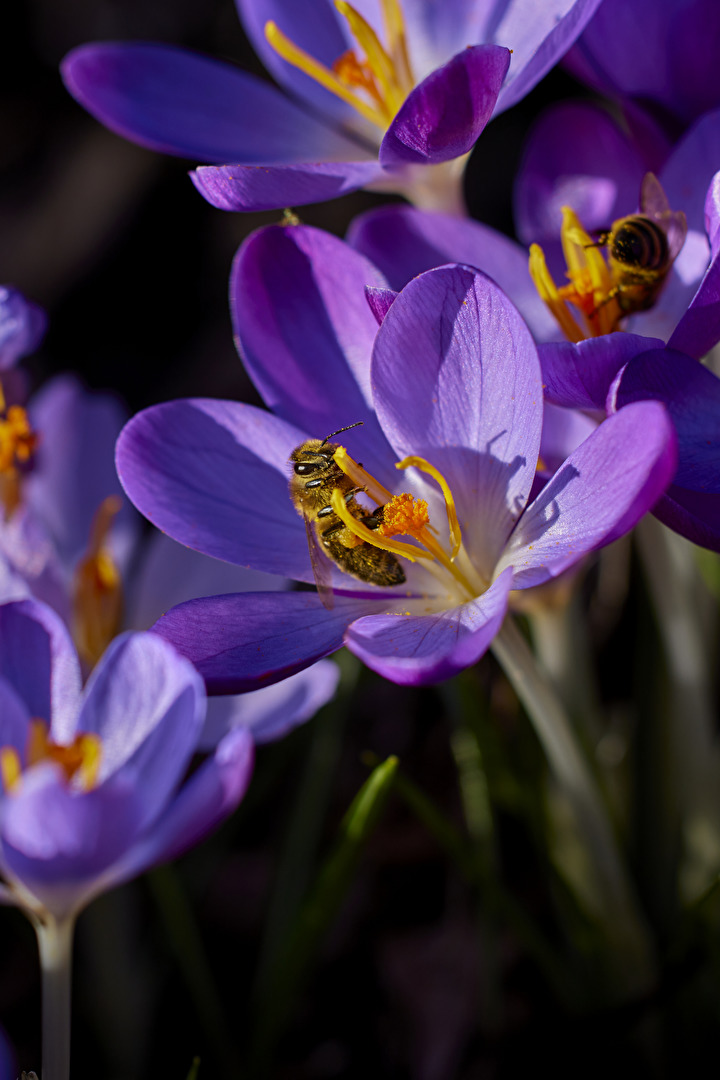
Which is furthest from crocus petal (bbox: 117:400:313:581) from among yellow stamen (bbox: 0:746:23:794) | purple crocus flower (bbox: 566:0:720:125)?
purple crocus flower (bbox: 566:0:720:125)

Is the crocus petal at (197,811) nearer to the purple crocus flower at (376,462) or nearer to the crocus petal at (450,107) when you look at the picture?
the purple crocus flower at (376,462)

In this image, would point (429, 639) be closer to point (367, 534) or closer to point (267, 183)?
point (367, 534)

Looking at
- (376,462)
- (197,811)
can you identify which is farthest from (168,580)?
(197,811)

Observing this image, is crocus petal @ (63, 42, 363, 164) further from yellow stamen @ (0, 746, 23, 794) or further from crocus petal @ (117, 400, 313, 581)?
yellow stamen @ (0, 746, 23, 794)

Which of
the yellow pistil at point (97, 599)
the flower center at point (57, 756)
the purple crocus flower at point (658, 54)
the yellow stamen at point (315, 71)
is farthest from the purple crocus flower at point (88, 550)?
the purple crocus flower at point (658, 54)

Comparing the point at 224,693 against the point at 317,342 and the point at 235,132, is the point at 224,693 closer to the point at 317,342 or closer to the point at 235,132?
the point at 317,342
